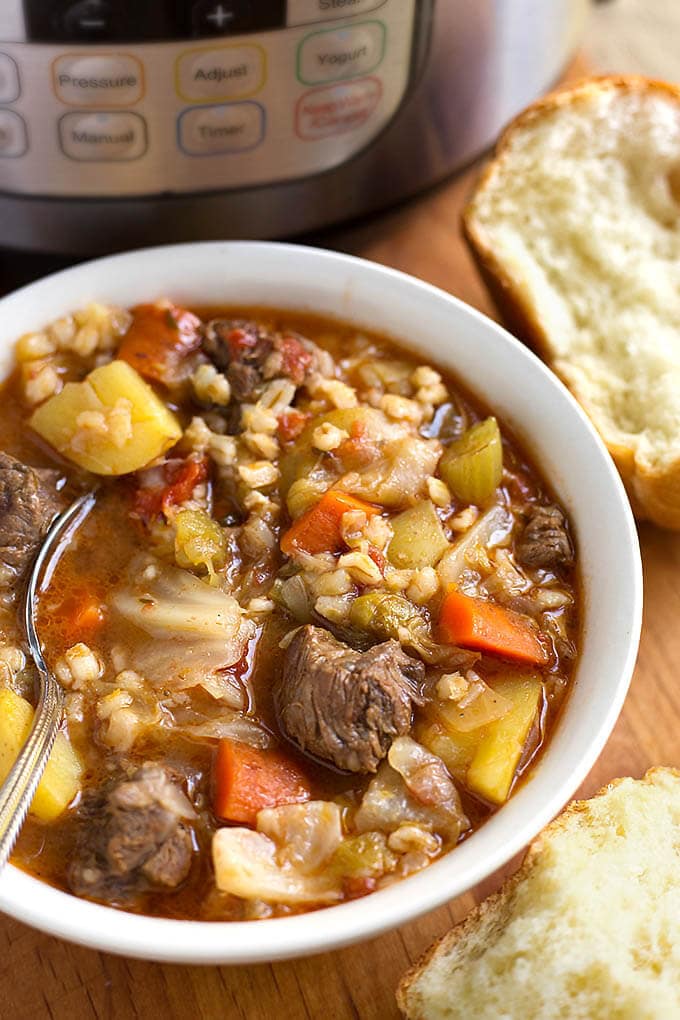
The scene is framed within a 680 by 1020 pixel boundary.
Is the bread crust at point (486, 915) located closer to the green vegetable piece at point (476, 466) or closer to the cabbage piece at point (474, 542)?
the cabbage piece at point (474, 542)

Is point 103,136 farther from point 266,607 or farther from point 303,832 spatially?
point 303,832

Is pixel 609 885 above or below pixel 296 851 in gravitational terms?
below

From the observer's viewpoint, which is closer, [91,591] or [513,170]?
[91,591]

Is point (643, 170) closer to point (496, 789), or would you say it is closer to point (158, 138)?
point (158, 138)

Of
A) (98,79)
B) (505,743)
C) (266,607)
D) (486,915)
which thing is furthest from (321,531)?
(98,79)

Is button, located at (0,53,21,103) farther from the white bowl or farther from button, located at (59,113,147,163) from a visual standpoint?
the white bowl

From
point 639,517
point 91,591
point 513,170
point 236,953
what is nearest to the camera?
point 236,953

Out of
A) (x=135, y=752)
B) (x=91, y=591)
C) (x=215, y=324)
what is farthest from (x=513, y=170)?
(x=135, y=752)

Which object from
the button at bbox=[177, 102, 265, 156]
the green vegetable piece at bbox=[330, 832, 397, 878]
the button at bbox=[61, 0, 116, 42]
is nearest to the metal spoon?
the green vegetable piece at bbox=[330, 832, 397, 878]
